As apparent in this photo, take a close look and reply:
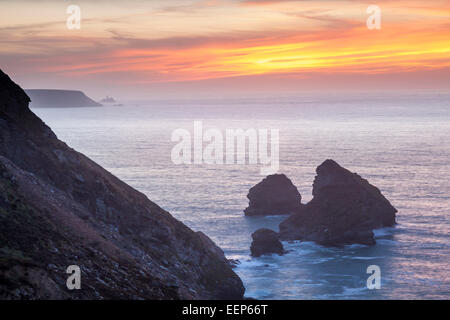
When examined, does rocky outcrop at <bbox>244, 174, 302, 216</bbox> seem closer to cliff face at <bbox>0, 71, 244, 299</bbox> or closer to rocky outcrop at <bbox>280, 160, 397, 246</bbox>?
rocky outcrop at <bbox>280, 160, 397, 246</bbox>

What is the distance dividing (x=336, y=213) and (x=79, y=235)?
51.1m

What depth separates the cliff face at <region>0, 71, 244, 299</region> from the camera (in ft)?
94.3

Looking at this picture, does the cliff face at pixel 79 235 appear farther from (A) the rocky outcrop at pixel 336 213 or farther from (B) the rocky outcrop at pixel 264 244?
(A) the rocky outcrop at pixel 336 213

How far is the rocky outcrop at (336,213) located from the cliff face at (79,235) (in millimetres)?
30591

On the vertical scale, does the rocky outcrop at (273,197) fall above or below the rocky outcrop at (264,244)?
above

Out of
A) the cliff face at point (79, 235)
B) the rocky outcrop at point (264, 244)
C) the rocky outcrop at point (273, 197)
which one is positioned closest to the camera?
the cliff face at point (79, 235)

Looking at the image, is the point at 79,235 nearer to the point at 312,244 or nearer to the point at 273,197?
the point at 312,244

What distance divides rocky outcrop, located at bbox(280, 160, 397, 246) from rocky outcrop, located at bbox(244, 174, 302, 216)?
45.7 feet

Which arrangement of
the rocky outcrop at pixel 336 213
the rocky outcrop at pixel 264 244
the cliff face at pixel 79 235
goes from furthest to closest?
the rocky outcrop at pixel 336 213
the rocky outcrop at pixel 264 244
the cliff face at pixel 79 235

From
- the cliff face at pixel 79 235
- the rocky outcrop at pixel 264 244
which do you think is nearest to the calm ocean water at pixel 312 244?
the rocky outcrop at pixel 264 244

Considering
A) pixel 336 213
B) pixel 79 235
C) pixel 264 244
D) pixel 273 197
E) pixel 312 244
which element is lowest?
pixel 312 244

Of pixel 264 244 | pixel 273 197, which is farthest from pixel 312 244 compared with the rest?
pixel 273 197

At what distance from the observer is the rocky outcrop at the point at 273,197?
96312 millimetres

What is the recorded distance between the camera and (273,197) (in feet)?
321
